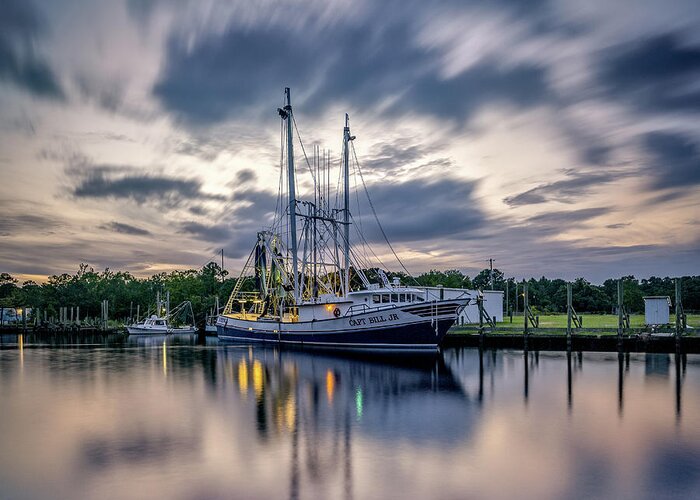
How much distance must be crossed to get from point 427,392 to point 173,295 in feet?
306

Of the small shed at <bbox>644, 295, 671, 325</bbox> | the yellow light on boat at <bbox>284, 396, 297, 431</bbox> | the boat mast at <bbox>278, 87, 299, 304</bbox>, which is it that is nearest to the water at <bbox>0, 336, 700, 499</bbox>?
the yellow light on boat at <bbox>284, 396, 297, 431</bbox>

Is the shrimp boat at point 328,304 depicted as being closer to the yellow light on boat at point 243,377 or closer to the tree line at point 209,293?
the yellow light on boat at point 243,377

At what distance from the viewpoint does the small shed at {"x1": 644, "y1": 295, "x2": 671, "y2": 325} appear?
42281 millimetres

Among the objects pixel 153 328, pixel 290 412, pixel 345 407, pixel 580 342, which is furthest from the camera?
pixel 153 328

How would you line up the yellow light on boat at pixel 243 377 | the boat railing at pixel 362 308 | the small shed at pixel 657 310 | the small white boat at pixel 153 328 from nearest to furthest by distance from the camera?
the yellow light on boat at pixel 243 377, the boat railing at pixel 362 308, the small shed at pixel 657 310, the small white boat at pixel 153 328

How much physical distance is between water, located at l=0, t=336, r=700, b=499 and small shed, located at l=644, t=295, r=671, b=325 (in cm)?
982

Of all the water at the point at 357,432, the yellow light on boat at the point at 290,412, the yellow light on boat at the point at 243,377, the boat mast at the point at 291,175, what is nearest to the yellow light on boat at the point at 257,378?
the water at the point at 357,432

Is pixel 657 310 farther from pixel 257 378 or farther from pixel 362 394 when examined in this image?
pixel 257 378

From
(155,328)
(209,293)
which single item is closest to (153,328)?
(155,328)

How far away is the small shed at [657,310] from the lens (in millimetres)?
42281

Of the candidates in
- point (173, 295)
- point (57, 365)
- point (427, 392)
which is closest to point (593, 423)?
point (427, 392)

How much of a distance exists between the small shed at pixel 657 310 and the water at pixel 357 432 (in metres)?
9.82

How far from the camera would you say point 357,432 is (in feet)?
56.0

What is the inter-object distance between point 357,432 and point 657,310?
1387 inches
